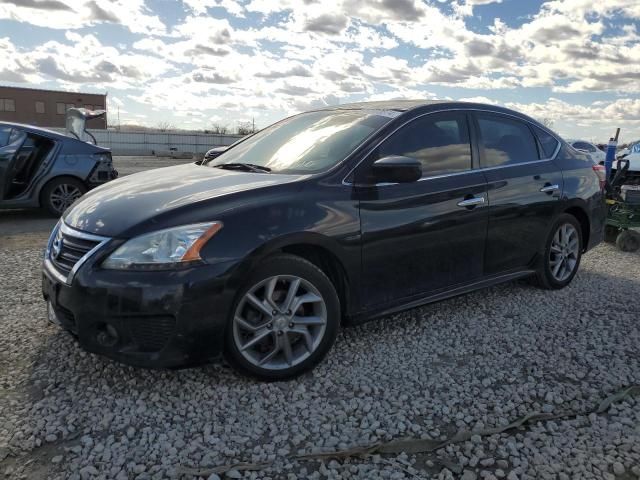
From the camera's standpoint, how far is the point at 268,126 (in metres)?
4.64

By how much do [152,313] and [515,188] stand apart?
3035 mm

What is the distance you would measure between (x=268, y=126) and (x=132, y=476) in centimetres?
311

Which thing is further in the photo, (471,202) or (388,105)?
(388,105)

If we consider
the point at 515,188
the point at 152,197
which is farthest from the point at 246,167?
the point at 515,188

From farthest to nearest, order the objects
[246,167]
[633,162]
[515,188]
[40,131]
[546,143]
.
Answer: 1. [633,162]
2. [40,131]
3. [546,143]
4. [515,188]
5. [246,167]

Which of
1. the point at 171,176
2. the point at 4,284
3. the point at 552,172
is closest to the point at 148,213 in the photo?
the point at 171,176

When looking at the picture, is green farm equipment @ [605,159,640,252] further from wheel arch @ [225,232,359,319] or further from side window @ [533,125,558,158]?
wheel arch @ [225,232,359,319]

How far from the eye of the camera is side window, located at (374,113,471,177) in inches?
145

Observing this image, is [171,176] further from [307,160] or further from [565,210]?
[565,210]

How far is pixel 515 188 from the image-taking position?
4.33 metres

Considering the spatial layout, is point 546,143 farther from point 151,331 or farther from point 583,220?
point 151,331

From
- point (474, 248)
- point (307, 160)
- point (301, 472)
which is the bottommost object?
point (301, 472)

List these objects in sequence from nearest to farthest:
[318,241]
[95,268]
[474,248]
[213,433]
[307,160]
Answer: [213,433] → [95,268] → [318,241] → [307,160] → [474,248]

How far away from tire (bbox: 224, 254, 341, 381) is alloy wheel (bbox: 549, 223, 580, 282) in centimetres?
266
